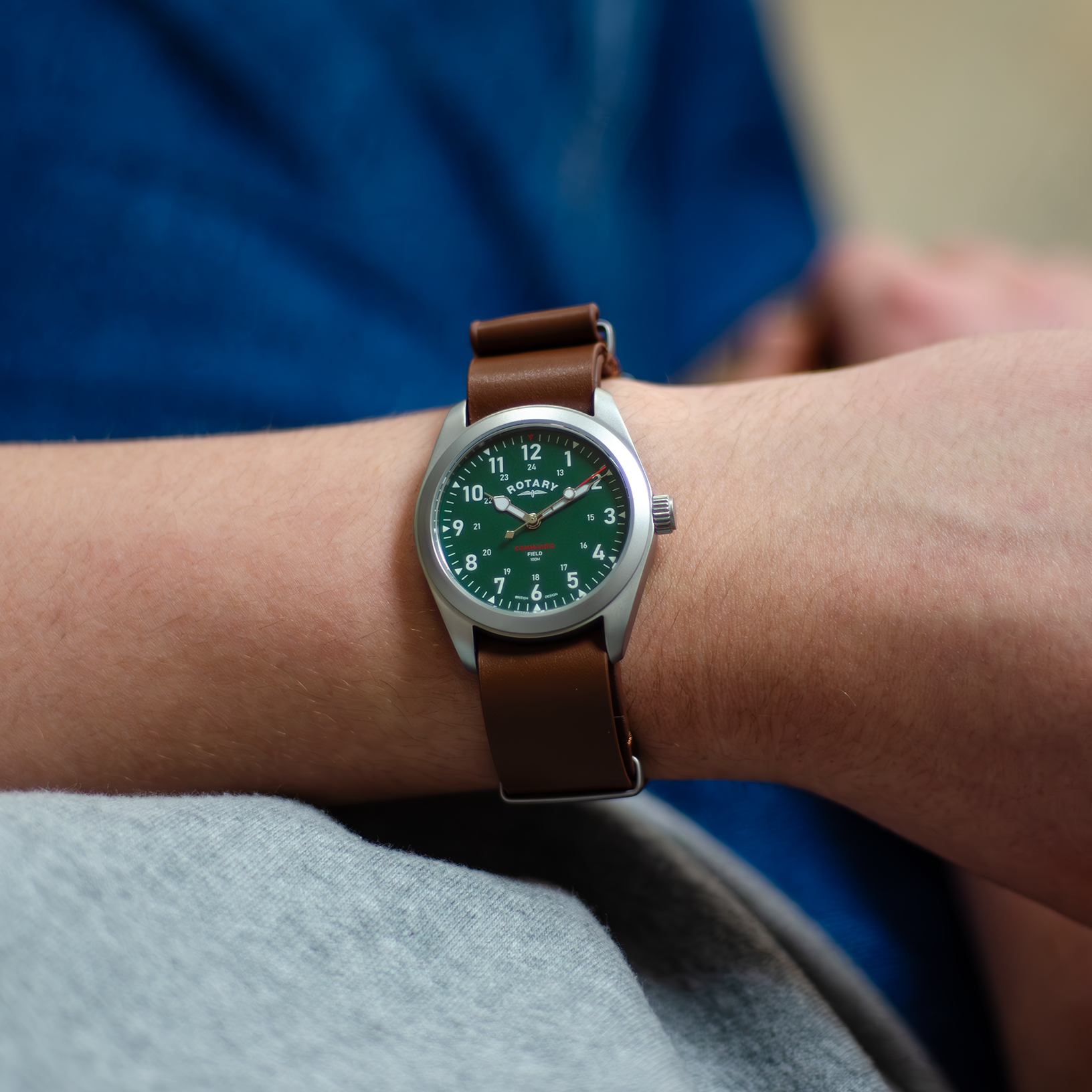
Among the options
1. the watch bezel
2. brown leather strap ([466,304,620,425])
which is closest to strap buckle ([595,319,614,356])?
brown leather strap ([466,304,620,425])

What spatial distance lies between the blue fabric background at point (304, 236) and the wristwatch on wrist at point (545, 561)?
364 millimetres

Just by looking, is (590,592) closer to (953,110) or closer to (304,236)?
A: (304,236)

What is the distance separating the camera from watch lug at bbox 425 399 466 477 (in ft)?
2.15

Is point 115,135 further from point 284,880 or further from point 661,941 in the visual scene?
point 661,941

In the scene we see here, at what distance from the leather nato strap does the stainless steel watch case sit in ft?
0.04

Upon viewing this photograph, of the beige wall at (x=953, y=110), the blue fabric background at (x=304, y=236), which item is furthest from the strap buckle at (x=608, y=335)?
the beige wall at (x=953, y=110)

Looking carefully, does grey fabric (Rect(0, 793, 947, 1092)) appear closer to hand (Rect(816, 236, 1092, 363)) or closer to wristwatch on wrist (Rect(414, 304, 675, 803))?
wristwatch on wrist (Rect(414, 304, 675, 803))

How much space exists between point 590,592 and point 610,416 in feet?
0.45

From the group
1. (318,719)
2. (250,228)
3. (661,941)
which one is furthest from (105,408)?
(661,941)

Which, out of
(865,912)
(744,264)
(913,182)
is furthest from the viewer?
(913,182)

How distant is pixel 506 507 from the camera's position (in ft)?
2.12

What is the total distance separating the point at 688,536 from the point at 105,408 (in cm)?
65

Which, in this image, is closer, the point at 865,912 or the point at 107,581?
the point at 107,581

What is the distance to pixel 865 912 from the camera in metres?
0.89
